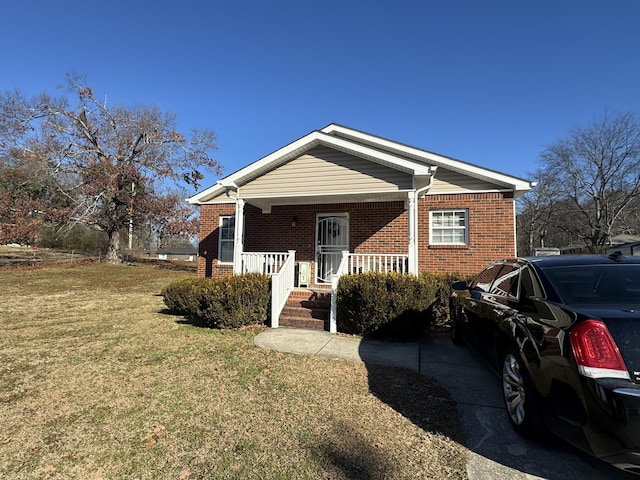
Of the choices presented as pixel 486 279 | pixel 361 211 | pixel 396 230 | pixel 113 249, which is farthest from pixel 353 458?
pixel 113 249

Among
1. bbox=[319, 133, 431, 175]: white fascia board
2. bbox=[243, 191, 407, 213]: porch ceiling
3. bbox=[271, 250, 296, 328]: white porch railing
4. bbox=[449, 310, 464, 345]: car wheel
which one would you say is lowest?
bbox=[449, 310, 464, 345]: car wheel

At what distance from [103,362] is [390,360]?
4.23 metres

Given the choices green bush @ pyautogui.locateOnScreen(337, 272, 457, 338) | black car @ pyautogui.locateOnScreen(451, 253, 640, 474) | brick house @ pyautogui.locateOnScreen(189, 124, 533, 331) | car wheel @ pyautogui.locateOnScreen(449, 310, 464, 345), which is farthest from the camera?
brick house @ pyautogui.locateOnScreen(189, 124, 533, 331)

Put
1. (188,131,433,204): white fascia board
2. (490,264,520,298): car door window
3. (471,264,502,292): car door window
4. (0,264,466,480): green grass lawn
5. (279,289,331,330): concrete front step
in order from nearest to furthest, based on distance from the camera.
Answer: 1. (0,264,466,480): green grass lawn
2. (490,264,520,298): car door window
3. (471,264,502,292): car door window
4. (279,289,331,330): concrete front step
5. (188,131,433,204): white fascia board

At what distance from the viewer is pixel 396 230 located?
10.2 meters

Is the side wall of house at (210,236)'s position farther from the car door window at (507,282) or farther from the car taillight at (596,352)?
the car taillight at (596,352)

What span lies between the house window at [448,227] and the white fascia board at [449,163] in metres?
1.16

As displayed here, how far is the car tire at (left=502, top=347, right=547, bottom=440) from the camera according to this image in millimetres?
2803

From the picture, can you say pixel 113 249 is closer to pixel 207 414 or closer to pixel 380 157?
pixel 380 157

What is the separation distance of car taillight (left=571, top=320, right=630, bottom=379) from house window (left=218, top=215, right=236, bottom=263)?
11.2m

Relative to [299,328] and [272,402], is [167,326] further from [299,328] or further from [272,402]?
[272,402]

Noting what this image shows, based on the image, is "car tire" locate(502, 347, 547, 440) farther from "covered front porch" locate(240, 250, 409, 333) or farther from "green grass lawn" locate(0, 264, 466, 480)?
"covered front porch" locate(240, 250, 409, 333)

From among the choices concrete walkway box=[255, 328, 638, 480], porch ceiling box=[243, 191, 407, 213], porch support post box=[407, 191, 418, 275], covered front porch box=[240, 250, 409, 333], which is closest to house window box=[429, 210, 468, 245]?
porch ceiling box=[243, 191, 407, 213]

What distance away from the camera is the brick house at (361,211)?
8180 mm
